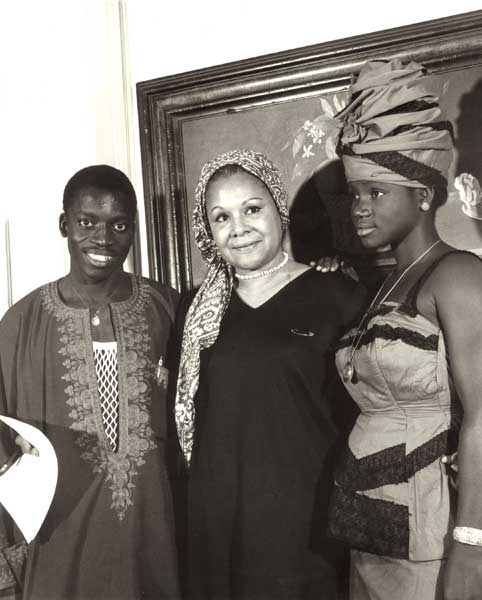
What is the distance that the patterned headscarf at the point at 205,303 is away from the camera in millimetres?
1402

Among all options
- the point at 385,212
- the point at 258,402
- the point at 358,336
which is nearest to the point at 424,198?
the point at 385,212

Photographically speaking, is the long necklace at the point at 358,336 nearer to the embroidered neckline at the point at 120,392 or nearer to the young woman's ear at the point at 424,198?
the young woman's ear at the point at 424,198

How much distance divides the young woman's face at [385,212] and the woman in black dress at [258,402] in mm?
213

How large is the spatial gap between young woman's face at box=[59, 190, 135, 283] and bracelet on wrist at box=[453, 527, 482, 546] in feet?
2.65

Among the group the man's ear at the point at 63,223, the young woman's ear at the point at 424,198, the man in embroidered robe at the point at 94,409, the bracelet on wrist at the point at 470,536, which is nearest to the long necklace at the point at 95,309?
the man in embroidered robe at the point at 94,409

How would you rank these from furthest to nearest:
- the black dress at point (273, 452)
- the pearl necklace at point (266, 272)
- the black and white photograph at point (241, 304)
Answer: the pearl necklace at point (266, 272)
the black dress at point (273, 452)
the black and white photograph at point (241, 304)

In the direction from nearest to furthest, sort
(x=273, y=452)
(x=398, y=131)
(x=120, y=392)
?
(x=398, y=131)
(x=273, y=452)
(x=120, y=392)

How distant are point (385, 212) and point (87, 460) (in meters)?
0.71

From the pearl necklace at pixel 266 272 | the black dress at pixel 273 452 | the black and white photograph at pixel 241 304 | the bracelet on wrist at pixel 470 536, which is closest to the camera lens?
the bracelet on wrist at pixel 470 536

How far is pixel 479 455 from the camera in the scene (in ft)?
3.30

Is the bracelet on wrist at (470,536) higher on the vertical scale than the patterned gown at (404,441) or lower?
lower

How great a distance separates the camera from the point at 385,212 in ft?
3.84

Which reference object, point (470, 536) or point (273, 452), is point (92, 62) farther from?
point (470, 536)

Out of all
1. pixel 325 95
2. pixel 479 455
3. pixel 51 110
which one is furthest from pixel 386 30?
pixel 479 455
